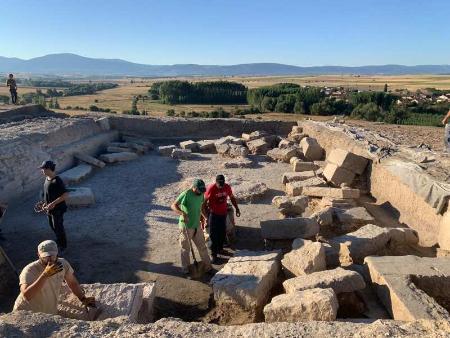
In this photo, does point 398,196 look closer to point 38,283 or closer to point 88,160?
point 38,283

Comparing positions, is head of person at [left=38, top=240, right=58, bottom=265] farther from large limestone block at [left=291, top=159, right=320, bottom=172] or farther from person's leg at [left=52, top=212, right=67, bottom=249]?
large limestone block at [left=291, top=159, right=320, bottom=172]

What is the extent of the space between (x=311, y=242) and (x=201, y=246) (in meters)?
1.87

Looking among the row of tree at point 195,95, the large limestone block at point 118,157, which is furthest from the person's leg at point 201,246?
the row of tree at point 195,95

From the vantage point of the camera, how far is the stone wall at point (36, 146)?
35.0 feet

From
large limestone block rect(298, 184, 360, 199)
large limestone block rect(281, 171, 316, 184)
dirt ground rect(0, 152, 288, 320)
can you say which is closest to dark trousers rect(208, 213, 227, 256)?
dirt ground rect(0, 152, 288, 320)

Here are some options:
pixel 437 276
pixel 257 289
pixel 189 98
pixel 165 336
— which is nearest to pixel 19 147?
pixel 257 289

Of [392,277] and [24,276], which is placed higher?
[24,276]

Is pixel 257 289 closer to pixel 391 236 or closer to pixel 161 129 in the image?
pixel 391 236

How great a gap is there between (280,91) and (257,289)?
29.2 meters

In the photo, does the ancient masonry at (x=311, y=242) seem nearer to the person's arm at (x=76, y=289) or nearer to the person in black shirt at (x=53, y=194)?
the person's arm at (x=76, y=289)

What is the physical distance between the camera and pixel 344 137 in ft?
45.9

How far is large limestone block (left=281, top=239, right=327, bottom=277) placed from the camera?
6348 mm

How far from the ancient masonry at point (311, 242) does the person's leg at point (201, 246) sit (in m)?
0.57

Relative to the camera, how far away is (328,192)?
10.5m
